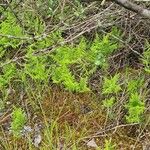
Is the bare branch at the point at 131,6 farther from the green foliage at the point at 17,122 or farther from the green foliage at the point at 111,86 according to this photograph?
the green foliage at the point at 17,122

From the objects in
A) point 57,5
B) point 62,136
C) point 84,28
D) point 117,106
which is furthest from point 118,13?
point 62,136

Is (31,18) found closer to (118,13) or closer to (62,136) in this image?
(118,13)

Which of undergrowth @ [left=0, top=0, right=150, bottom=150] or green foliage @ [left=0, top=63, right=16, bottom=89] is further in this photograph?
green foliage @ [left=0, top=63, right=16, bottom=89]

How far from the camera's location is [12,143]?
2.45 metres

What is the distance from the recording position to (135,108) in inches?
91.3

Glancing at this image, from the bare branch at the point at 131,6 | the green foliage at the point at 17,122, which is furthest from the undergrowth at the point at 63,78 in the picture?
the bare branch at the point at 131,6

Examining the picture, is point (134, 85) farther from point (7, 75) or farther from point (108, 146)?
point (7, 75)

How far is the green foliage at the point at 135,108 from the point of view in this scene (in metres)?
2.32

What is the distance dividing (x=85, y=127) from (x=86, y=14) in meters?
1.04

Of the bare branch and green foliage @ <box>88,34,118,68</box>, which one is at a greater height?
the bare branch

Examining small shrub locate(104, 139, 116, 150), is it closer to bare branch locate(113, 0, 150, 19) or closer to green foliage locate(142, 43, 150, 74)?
green foliage locate(142, 43, 150, 74)

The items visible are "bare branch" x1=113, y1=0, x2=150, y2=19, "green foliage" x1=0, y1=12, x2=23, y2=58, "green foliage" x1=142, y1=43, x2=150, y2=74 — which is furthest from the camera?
"green foliage" x1=0, y1=12, x2=23, y2=58

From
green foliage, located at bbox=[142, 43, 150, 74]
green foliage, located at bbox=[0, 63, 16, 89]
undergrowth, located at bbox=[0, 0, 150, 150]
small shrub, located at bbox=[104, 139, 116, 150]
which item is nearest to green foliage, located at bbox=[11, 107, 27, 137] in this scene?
undergrowth, located at bbox=[0, 0, 150, 150]

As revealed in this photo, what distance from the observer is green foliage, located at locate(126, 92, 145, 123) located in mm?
2318
